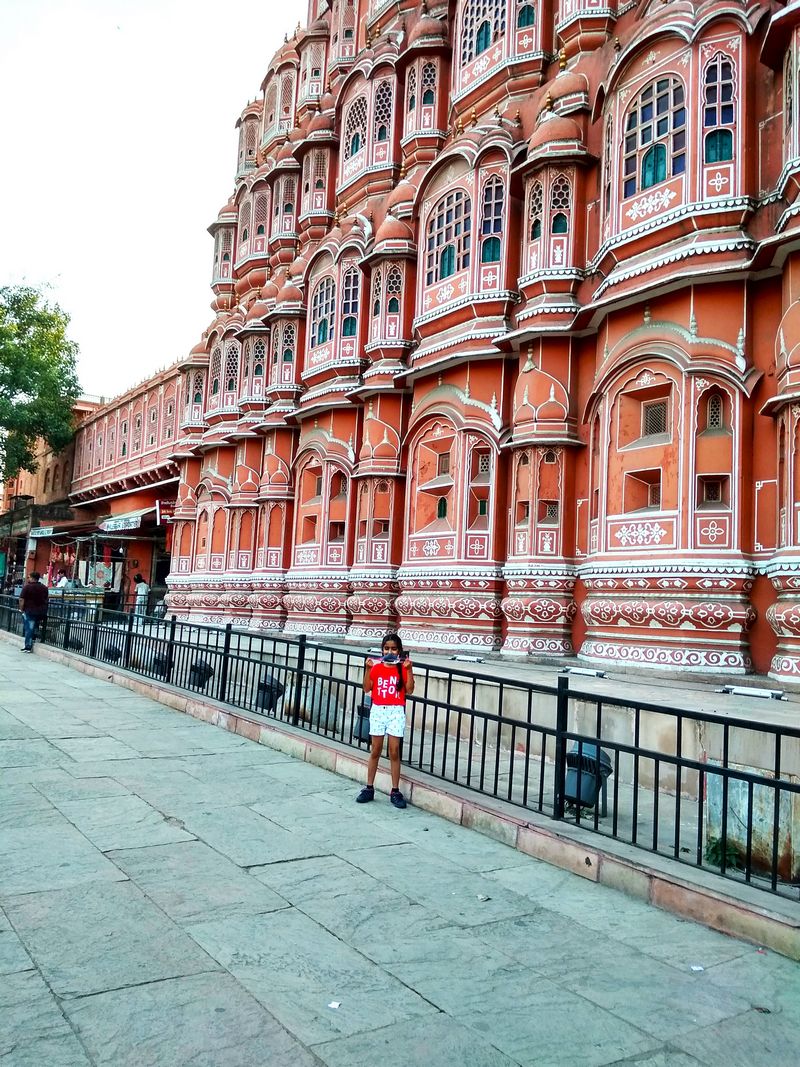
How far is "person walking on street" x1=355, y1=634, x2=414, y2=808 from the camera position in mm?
6910

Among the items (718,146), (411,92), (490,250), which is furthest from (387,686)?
(411,92)

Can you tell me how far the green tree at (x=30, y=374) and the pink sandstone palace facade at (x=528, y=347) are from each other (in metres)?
19.7

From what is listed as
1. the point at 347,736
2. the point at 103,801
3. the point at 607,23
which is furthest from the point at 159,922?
the point at 607,23

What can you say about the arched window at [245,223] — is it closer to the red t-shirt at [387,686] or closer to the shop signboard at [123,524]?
the shop signboard at [123,524]

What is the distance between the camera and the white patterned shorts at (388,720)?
6938 mm

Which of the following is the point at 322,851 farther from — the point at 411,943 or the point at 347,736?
the point at 347,736

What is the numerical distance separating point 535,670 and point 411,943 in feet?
Answer: 28.4

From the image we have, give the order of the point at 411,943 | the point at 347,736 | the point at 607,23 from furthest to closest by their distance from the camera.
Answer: the point at 607,23, the point at 347,736, the point at 411,943

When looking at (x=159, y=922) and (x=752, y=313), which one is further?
(x=752, y=313)

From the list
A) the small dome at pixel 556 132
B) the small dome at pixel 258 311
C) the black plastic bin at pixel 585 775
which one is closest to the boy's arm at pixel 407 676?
the black plastic bin at pixel 585 775

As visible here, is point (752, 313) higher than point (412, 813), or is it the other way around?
point (752, 313)

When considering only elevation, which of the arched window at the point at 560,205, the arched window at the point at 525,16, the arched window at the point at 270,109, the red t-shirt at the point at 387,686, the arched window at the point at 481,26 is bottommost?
the red t-shirt at the point at 387,686

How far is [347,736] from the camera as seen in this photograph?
389 inches

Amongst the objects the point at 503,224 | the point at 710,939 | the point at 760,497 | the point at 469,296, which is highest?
the point at 503,224
